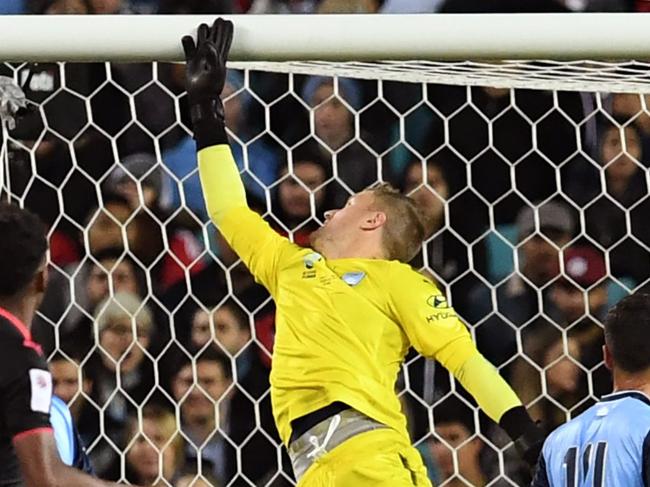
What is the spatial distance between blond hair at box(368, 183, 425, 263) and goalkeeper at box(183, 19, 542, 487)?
0.04m

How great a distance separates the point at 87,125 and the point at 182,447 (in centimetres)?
61

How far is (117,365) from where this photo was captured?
257 cm

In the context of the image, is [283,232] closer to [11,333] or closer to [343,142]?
[343,142]

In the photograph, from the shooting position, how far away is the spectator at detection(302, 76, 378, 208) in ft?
8.69

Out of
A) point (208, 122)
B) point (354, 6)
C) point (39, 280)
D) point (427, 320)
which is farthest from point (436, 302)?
point (354, 6)

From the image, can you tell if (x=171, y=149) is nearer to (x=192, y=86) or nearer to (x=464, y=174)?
(x=464, y=174)

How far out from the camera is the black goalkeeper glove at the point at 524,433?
1.82 m

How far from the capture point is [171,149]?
270 cm

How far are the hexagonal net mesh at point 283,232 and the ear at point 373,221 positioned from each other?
54 cm

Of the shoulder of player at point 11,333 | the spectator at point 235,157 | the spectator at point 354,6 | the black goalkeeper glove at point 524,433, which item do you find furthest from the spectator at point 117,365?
the shoulder of player at point 11,333

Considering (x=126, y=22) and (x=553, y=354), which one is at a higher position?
(x=126, y=22)

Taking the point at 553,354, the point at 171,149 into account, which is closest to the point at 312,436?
the point at 553,354

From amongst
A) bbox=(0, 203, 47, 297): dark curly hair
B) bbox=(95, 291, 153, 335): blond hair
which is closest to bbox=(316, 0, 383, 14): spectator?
bbox=(95, 291, 153, 335): blond hair

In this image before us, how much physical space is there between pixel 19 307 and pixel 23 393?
116mm
